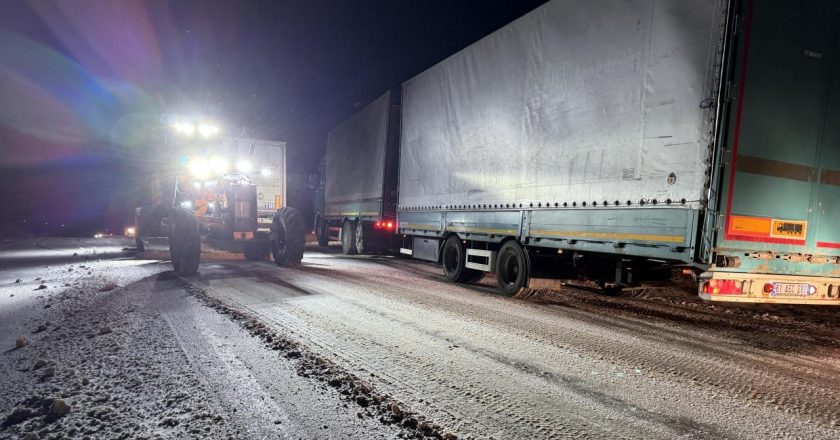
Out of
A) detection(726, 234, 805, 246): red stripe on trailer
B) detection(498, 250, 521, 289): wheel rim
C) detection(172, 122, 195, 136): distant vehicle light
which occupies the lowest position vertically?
detection(498, 250, 521, 289): wheel rim

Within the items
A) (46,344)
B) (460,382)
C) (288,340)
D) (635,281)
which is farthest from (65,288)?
(635,281)

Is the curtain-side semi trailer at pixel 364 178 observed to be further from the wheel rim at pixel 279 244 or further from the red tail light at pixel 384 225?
the wheel rim at pixel 279 244

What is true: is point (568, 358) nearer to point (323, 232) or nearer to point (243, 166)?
point (243, 166)

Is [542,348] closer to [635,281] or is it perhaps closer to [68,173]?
[635,281]

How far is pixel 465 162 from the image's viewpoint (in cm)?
905

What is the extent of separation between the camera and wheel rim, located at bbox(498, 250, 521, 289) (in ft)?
26.0

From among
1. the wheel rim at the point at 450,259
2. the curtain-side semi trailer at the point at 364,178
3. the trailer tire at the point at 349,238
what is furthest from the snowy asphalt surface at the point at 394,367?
the trailer tire at the point at 349,238

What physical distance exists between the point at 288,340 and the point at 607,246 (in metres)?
4.34

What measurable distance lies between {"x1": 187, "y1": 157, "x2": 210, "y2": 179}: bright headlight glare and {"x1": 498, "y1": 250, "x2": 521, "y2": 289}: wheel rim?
665cm

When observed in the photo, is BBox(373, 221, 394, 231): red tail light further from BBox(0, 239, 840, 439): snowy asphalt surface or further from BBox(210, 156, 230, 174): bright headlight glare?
BBox(0, 239, 840, 439): snowy asphalt surface

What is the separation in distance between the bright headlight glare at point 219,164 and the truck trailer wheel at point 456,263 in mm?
5494

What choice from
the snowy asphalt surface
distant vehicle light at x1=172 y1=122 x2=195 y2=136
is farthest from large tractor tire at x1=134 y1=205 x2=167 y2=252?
the snowy asphalt surface

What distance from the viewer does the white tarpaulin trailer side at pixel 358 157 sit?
13523mm

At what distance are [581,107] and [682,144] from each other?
1.79 metres
